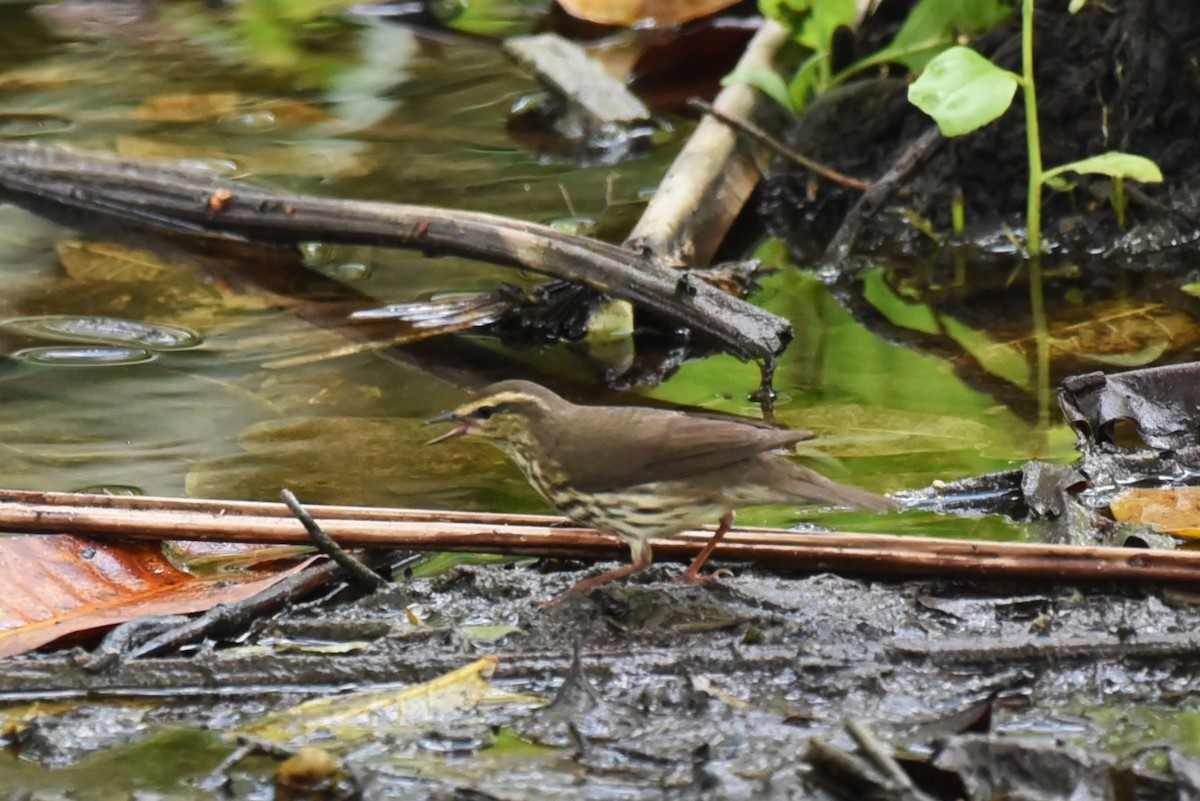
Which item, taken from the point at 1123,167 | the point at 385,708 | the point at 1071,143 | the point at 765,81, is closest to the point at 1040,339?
the point at 1123,167

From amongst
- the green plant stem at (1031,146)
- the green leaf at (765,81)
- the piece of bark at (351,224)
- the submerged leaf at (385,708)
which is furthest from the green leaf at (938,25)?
the submerged leaf at (385,708)

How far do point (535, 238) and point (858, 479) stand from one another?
191 centimetres

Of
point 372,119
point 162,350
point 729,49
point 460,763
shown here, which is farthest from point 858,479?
point 729,49

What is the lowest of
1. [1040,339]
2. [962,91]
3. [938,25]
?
[1040,339]

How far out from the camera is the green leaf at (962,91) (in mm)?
6391

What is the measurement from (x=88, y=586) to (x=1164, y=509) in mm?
3035

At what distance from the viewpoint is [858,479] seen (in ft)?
16.9

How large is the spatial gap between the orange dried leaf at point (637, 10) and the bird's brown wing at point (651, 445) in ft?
24.9

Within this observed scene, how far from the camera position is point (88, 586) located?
438 centimetres

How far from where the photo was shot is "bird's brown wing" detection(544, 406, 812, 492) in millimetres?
4398

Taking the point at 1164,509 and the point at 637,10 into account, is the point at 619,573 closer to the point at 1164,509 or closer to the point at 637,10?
the point at 1164,509

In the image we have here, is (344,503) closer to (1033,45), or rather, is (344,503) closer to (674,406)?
(674,406)

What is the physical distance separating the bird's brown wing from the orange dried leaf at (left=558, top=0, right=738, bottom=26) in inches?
299

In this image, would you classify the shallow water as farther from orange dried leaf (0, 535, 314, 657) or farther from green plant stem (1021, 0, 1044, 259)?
green plant stem (1021, 0, 1044, 259)
